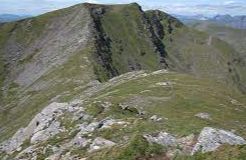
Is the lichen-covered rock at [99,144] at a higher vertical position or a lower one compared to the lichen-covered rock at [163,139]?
lower

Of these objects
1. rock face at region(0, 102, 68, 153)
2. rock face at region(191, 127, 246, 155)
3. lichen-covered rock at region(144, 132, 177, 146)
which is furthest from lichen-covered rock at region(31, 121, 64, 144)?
rock face at region(191, 127, 246, 155)

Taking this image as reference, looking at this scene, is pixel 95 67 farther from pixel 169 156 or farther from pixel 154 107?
pixel 169 156

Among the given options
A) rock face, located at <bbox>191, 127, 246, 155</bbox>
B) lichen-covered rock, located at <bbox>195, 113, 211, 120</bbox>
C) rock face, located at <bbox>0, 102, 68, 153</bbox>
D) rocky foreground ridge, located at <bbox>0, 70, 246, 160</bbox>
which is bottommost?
lichen-covered rock, located at <bbox>195, 113, 211, 120</bbox>

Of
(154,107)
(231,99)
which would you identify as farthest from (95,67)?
(154,107)

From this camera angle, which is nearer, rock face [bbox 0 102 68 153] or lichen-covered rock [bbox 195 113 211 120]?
rock face [bbox 0 102 68 153]

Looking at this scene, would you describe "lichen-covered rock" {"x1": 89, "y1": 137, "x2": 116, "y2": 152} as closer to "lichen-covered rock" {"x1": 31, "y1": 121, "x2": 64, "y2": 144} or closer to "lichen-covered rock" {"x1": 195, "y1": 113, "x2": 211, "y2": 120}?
"lichen-covered rock" {"x1": 31, "y1": 121, "x2": 64, "y2": 144}

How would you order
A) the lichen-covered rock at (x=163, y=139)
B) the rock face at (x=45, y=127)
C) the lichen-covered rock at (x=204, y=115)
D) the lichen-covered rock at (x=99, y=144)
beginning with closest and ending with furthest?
the lichen-covered rock at (x=163, y=139)
the lichen-covered rock at (x=99, y=144)
the rock face at (x=45, y=127)
the lichen-covered rock at (x=204, y=115)

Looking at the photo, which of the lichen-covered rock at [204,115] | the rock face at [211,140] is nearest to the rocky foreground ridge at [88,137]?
the rock face at [211,140]

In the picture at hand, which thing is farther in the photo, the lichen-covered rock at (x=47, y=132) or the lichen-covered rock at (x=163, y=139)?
the lichen-covered rock at (x=47, y=132)

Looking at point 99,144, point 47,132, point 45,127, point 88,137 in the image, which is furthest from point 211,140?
point 45,127

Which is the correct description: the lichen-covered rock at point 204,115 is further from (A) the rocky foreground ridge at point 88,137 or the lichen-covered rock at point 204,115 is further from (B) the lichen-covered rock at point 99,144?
(B) the lichen-covered rock at point 99,144

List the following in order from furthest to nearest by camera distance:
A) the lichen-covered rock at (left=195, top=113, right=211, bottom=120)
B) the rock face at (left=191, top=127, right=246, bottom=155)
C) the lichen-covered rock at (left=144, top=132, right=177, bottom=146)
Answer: the lichen-covered rock at (left=195, top=113, right=211, bottom=120)
the lichen-covered rock at (left=144, top=132, right=177, bottom=146)
the rock face at (left=191, top=127, right=246, bottom=155)

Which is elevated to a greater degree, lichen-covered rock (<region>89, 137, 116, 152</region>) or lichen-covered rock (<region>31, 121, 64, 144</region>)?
lichen-covered rock (<region>89, 137, 116, 152</region>)
